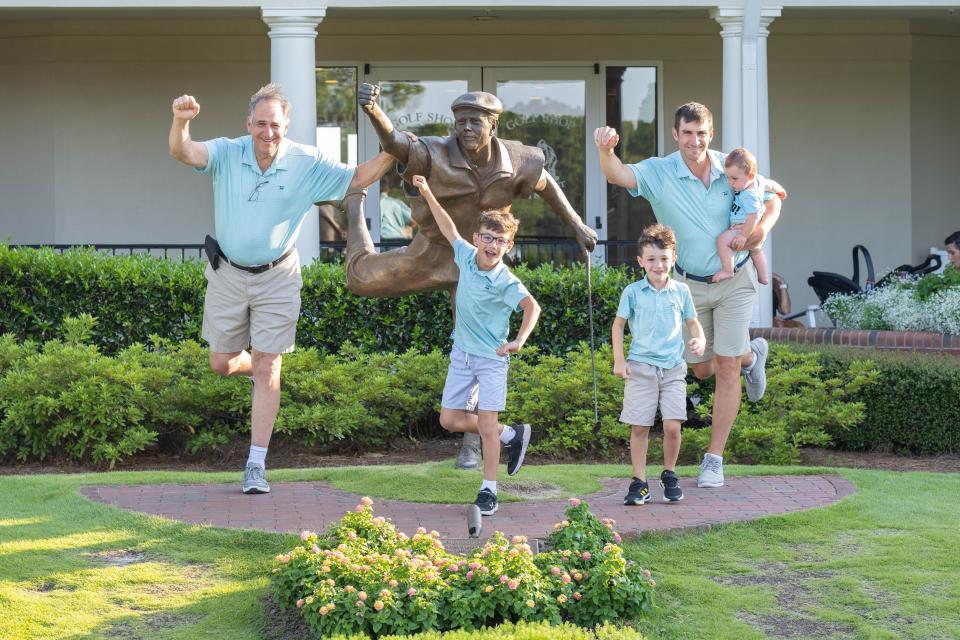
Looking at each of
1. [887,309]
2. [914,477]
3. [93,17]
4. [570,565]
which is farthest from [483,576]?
[93,17]

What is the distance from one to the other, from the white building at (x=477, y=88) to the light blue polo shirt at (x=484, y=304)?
322 inches

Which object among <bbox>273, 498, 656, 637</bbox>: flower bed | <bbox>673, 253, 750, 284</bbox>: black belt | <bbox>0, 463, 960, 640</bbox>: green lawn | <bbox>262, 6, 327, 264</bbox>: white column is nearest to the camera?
<bbox>273, 498, 656, 637</bbox>: flower bed

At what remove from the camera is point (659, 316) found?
5.98 metres

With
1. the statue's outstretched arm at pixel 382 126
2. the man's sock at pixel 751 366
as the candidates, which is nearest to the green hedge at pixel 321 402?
the man's sock at pixel 751 366

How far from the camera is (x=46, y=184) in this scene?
1391cm

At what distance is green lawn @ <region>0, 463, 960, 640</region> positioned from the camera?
4.47m

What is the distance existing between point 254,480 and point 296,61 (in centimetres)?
596

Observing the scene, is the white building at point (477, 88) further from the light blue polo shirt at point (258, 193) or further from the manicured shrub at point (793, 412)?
the light blue polo shirt at point (258, 193)

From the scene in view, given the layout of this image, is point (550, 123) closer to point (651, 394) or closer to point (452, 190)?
point (452, 190)

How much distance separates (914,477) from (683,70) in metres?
8.11

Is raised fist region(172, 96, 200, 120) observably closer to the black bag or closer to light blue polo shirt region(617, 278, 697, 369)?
the black bag

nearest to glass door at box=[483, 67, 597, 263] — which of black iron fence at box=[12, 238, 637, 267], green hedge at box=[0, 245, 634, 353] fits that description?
black iron fence at box=[12, 238, 637, 267]

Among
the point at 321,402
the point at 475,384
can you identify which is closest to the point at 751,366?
the point at 475,384

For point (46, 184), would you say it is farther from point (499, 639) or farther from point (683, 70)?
point (499, 639)
